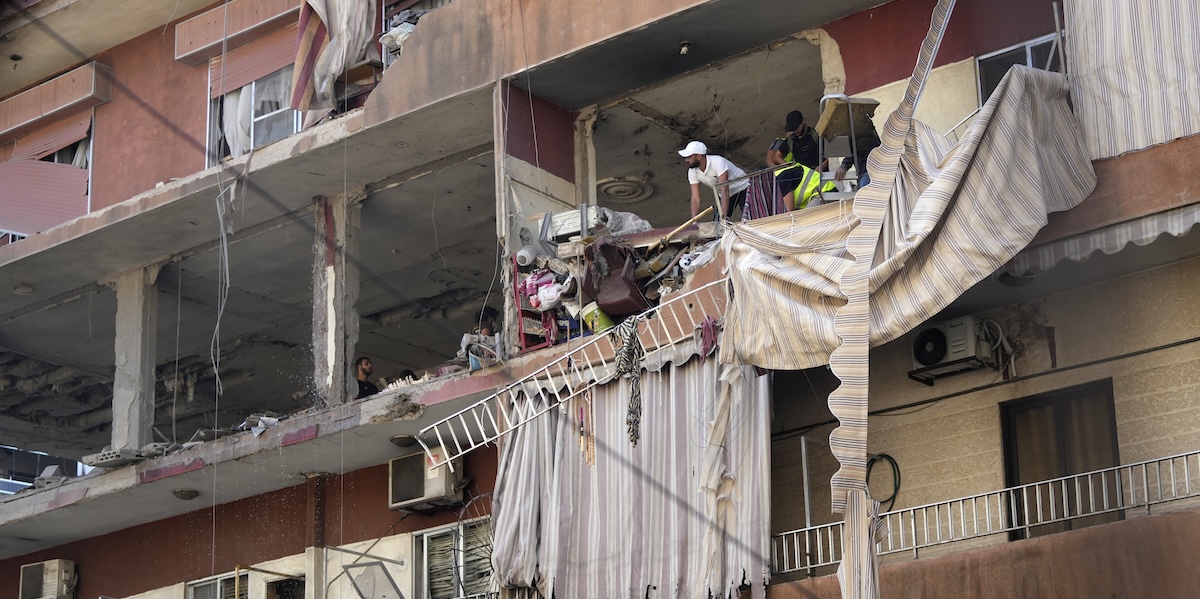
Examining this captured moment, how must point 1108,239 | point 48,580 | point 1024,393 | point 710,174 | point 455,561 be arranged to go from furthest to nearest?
point 48,580
point 455,561
point 710,174
point 1024,393
point 1108,239

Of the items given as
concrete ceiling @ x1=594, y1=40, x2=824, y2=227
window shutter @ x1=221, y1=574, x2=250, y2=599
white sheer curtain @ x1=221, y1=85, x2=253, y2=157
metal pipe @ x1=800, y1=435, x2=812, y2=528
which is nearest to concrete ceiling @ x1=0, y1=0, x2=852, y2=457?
concrete ceiling @ x1=594, y1=40, x2=824, y2=227

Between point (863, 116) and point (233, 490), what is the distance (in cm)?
906

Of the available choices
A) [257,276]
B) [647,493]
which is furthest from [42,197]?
[647,493]

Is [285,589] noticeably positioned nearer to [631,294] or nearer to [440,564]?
[440,564]

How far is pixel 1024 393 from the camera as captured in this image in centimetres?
1493

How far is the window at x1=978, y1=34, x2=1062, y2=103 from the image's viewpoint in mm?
15070

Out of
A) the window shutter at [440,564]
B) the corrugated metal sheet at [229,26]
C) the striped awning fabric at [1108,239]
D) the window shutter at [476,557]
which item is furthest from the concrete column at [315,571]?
the striped awning fabric at [1108,239]

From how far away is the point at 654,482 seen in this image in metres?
15.3

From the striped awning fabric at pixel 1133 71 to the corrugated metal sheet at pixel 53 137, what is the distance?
13692 mm

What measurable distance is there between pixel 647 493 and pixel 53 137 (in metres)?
11.6

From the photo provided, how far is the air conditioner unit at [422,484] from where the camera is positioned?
1845 cm

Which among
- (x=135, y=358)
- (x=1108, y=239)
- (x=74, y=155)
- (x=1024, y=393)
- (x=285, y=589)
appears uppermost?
(x=74, y=155)

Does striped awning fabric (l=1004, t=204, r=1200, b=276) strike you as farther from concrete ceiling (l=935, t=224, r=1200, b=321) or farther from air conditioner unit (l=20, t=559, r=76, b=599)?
air conditioner unit (l=20, t=559, r=76, b=599)

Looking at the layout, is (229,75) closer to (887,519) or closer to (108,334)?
(108,334)
